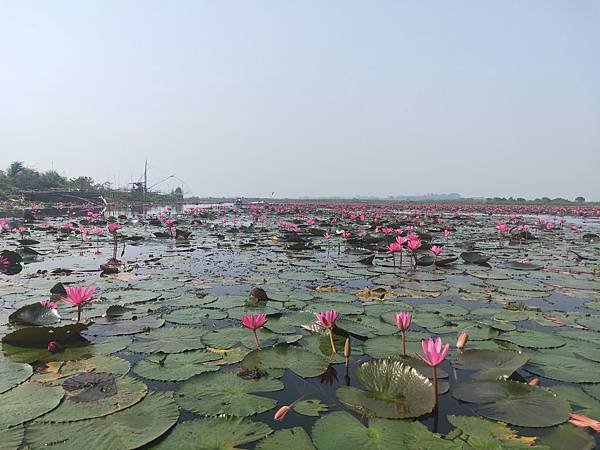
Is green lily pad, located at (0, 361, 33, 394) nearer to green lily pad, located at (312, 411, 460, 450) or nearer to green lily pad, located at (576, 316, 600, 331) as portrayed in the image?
green lily pad, located at (312, 411, 460, 450)

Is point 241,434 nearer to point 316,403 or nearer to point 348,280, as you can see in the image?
point 316,403

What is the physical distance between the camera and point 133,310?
146 inches

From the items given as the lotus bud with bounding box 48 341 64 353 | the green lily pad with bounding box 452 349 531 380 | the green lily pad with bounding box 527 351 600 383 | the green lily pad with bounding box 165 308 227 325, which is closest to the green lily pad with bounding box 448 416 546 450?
the green lily pad with bounding box 452 349 531 380

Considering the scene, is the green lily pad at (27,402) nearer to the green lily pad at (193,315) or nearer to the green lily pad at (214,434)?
the green lily pad at (214,434)

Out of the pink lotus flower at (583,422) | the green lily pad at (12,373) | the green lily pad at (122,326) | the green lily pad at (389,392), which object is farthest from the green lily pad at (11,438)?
the pink lotus flower at (583,422)

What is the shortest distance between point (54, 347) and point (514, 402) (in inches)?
113

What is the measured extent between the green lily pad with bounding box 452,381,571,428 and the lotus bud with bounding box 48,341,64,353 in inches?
102

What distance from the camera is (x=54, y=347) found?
2658 mm

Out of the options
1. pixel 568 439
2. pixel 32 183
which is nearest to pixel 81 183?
pixel 32 183

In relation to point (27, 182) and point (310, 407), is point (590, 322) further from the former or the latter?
point (27, 182)

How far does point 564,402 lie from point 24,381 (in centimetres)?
294

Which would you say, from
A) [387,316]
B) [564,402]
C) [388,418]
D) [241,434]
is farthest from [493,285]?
[241,434]

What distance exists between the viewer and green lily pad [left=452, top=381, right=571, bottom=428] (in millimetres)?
1870

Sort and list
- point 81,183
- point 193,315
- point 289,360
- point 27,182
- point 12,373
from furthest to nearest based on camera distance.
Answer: point 81,183 < point 27,182 < point 193,315 < point 289,360 < point 12,373
